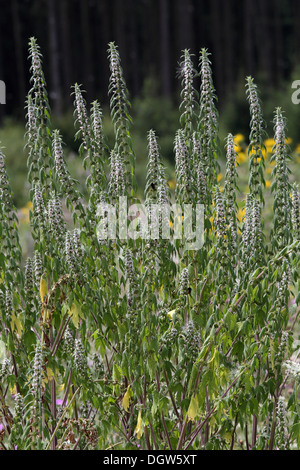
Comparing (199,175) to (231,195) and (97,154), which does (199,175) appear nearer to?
(231,195)

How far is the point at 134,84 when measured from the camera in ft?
104

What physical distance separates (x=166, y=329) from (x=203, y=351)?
325mm

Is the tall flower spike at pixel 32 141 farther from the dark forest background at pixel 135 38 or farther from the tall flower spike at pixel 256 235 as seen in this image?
the dark forest background at pixel 135 38

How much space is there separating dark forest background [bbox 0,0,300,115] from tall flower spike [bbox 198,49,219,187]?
902 inches

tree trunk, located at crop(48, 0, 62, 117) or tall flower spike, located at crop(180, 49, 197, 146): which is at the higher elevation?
tree trunk, located at crop(48, 0, 62, 117)

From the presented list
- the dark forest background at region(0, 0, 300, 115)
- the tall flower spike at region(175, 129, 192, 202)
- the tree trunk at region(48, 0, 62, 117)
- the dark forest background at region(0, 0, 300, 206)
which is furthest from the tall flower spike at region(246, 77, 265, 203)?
the dark forest background at region(0, 0, 300, 115)

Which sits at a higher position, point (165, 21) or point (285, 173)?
point (165, 21)

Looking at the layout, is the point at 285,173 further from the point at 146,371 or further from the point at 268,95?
the point at 268,95

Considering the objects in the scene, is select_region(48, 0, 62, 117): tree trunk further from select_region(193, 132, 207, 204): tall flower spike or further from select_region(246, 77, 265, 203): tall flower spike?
select_region(246, 77, 265, 203): tall flower spike

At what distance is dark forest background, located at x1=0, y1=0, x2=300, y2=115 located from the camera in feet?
93.2

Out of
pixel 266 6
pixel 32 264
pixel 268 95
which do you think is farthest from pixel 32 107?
pixel 266 6

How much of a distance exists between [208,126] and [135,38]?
31.8 m
